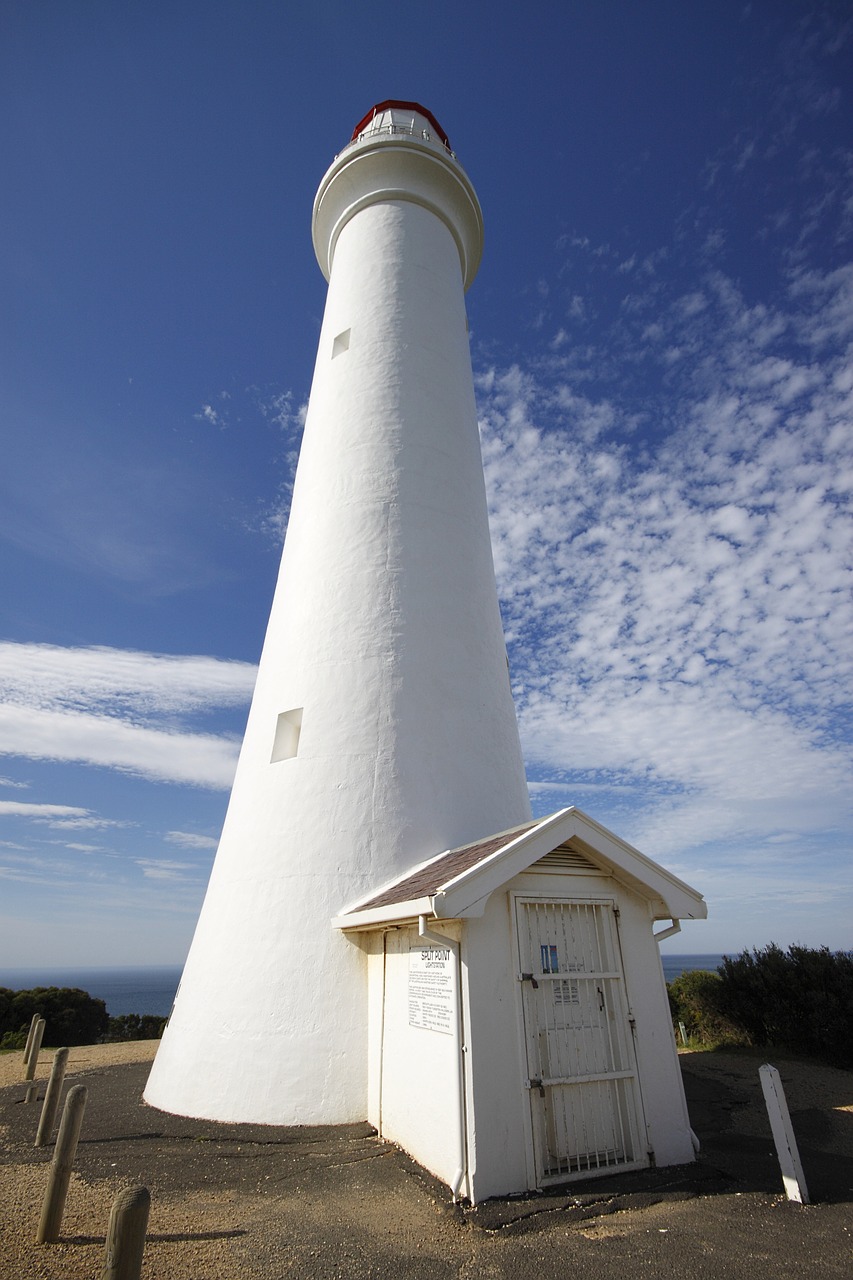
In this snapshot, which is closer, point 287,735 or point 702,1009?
point 287,735

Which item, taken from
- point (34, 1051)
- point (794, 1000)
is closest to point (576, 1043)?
point (794, 1000)

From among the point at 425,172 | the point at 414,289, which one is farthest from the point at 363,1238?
the point at 425,172

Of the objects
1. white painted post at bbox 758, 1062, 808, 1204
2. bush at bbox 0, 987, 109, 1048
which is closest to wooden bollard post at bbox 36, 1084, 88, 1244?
white painted post at bbox 758, 1062, 808, 1204

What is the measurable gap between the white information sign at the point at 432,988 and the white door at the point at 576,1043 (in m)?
0.66

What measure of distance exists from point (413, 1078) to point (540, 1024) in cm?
125

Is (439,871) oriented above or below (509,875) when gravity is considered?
above

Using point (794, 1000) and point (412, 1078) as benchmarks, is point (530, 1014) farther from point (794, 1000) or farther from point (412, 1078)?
point (794, 1000)

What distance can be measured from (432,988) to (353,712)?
3415mm

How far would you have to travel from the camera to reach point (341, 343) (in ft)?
38.1

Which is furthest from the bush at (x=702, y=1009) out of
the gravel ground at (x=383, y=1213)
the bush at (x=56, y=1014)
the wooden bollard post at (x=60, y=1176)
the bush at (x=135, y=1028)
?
the bush at (x=56, y=1014)

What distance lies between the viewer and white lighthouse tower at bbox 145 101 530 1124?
7039 mm

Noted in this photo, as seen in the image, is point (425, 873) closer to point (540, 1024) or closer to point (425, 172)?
point (540, 1024)

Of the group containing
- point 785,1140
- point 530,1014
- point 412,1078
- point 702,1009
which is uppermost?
point 702,1009

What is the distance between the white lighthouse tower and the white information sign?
118 cm
